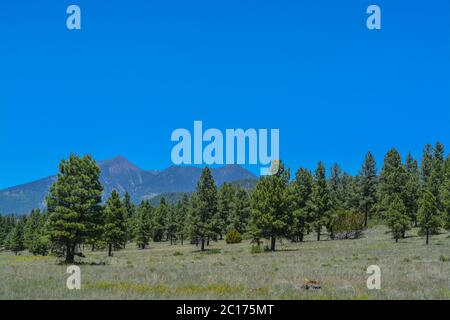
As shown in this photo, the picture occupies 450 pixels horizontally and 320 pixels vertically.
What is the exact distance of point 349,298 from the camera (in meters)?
16.3

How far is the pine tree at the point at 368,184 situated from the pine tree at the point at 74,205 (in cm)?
6572

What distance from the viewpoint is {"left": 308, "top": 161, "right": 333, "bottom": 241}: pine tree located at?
240ft

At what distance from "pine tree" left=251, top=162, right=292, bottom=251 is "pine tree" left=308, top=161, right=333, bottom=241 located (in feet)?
58.4

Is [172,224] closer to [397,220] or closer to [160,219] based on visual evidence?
[160,219]

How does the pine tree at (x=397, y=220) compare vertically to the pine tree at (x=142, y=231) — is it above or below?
above

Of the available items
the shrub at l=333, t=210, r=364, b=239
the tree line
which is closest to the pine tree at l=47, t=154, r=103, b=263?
the tree line

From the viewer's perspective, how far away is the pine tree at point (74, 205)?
1483 inches

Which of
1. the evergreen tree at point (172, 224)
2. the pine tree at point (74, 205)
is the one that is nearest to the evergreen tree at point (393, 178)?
the pine tree at point (74, 205)

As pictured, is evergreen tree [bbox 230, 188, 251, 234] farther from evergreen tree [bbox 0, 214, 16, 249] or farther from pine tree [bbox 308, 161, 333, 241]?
evergreen tree [bbox 0, 214, 16, 249]

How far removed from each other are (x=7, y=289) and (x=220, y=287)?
8796 millimetres

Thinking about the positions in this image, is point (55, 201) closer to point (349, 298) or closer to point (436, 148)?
point (349, 298)

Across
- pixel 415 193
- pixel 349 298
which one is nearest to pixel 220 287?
pixel 349 298

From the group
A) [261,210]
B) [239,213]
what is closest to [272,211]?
[261,210]

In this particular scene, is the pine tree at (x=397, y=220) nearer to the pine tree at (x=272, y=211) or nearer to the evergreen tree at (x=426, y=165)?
the pine tree at (x=272, y=211)
